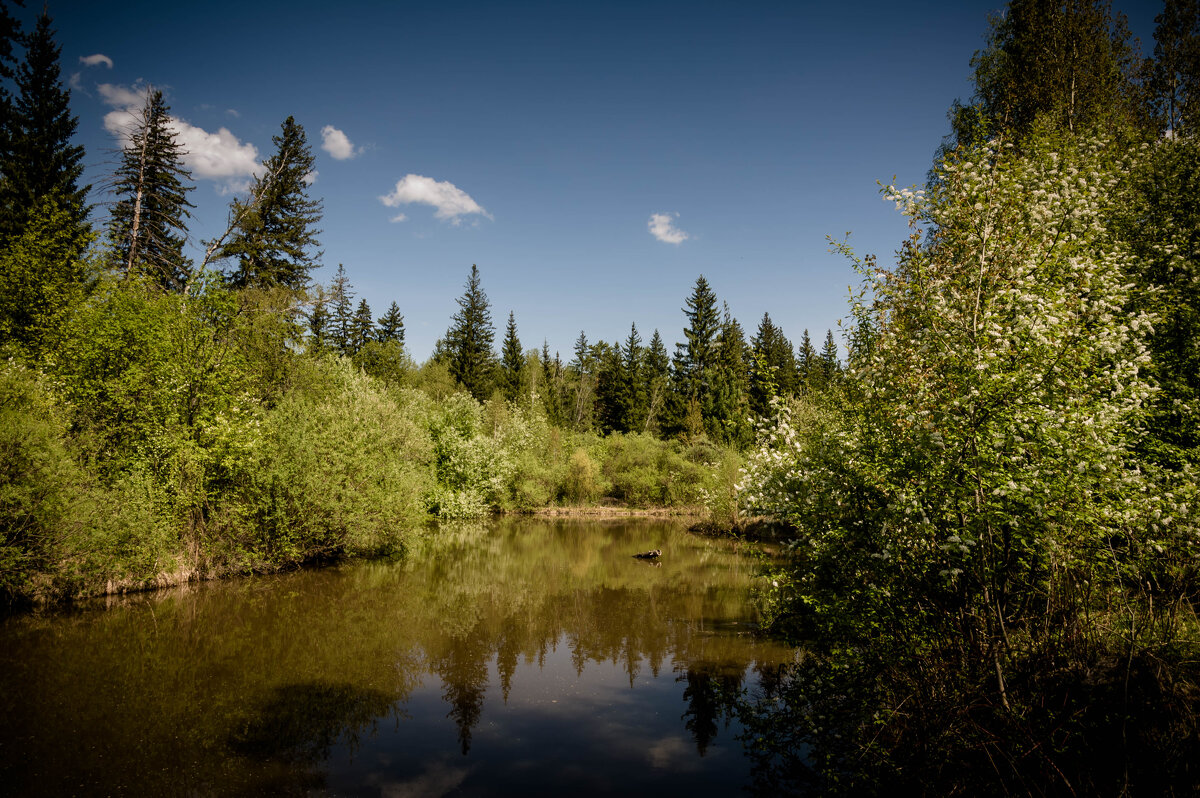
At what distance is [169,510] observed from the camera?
16.6 m

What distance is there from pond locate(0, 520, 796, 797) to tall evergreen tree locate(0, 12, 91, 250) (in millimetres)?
20719

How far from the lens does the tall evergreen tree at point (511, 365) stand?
194 feet

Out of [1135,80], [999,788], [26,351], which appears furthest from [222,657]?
[1135,80]

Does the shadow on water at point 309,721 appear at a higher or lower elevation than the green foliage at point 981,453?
lower

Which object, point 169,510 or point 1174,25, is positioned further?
point 1174,25

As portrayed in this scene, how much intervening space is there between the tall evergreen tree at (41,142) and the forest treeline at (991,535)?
1249 inches

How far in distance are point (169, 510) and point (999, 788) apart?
66.2 feet

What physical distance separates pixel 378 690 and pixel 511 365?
51.9 m

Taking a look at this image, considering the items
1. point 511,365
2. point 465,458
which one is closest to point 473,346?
point 511,365

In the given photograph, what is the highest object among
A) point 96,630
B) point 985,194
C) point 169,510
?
point 985,194

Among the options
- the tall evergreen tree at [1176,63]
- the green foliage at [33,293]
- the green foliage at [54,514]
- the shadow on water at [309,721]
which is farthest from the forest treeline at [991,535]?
the green foliage at [33,293]

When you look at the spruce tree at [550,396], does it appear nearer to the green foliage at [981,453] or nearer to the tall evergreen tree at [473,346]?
the tall evergreen tree at [473,346]

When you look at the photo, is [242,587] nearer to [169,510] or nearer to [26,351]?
[169,510]

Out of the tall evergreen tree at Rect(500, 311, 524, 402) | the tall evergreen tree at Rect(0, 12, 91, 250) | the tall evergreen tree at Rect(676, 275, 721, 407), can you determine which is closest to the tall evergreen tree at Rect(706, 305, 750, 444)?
the tall evergreen tree at Rect(676, 275, 721, 407)
